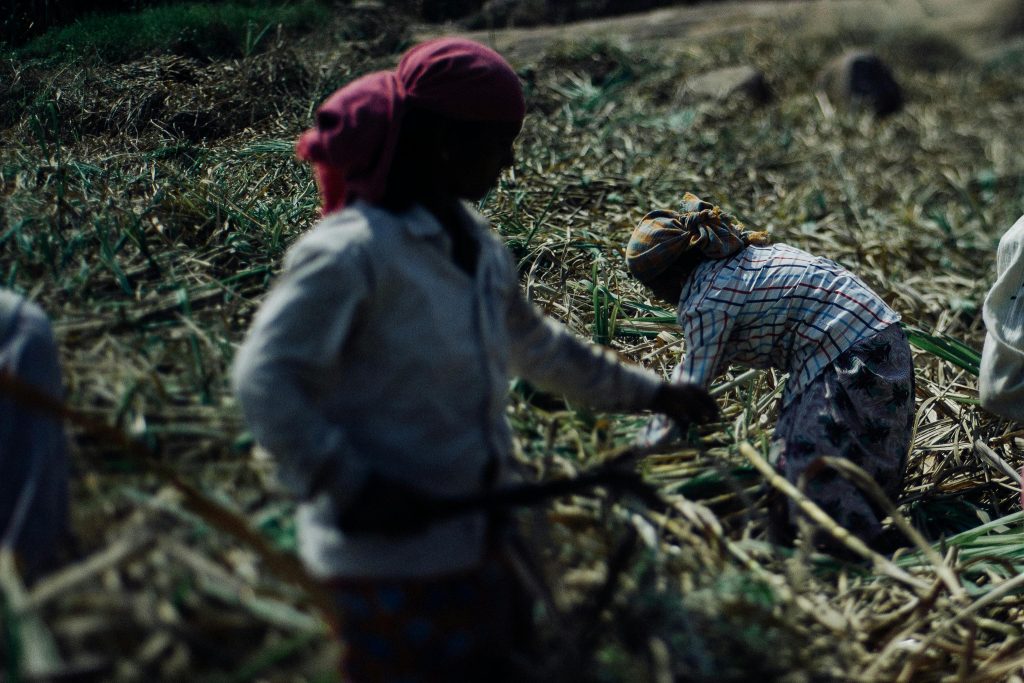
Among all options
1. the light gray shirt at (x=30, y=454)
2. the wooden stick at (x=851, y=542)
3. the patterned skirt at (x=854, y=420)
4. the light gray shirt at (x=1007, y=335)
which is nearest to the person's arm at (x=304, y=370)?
the light gray shirt at (x=30, y=454)

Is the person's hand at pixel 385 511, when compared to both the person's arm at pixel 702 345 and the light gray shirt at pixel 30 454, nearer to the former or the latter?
the light gray shirt at pixel 30 454

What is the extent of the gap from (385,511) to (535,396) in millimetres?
1388

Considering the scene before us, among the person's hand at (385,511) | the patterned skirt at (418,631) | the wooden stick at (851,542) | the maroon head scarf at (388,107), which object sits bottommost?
the wooden stick at (851,542)

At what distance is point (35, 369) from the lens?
1954 millimetres

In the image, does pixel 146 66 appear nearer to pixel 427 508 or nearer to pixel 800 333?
pixel 800 333

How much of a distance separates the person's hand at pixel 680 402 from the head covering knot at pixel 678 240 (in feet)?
2.48

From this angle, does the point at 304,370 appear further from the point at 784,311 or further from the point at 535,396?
the point at 784,311

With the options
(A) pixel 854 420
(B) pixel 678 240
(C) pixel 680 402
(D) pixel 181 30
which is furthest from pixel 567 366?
(D) pixel 181 30

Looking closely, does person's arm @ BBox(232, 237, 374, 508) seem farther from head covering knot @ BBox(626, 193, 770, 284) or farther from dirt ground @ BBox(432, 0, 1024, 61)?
dirt ground @ BBox(432, 0, 1024, 61)

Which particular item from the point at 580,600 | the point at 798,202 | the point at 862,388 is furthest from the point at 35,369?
the point at 798,202

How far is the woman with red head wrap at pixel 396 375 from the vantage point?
5.44ft

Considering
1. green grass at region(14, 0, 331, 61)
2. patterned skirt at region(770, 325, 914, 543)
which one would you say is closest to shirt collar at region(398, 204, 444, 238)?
patterned skirt at region(770, 325, 914, 543)

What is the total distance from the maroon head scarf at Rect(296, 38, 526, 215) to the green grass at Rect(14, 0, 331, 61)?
209 centimetres

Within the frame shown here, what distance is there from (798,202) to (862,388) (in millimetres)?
2708
